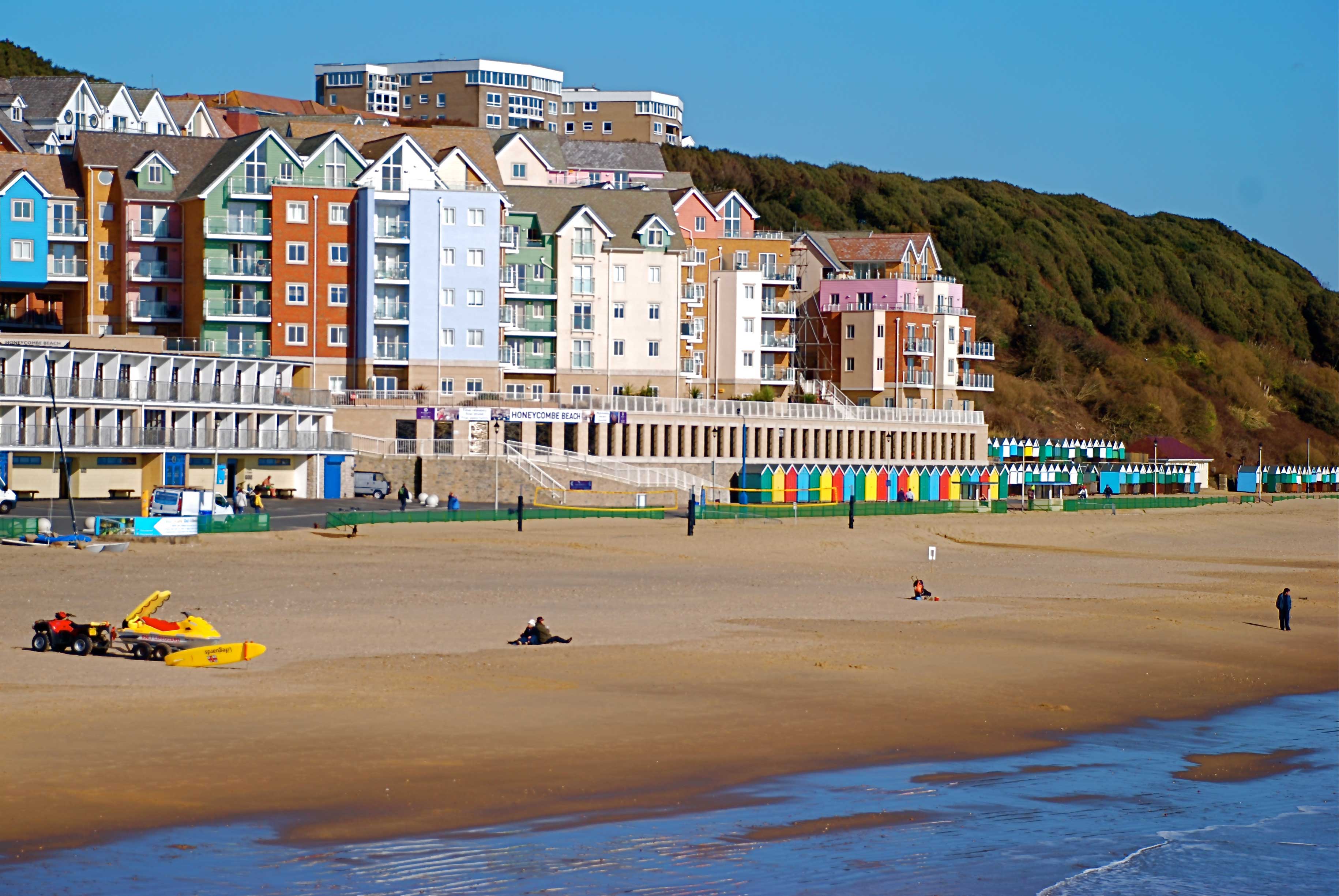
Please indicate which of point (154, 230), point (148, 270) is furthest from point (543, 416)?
point (154, 230)

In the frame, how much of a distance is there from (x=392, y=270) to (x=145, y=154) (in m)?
14.3

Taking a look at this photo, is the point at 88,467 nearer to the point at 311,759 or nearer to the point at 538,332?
the point at 538,332

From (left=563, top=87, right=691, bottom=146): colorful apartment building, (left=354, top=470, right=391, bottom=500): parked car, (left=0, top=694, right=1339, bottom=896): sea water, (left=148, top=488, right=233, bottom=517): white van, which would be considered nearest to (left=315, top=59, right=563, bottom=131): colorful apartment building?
(left=563, top=87, right=691, bottom=146): colorful apartment building

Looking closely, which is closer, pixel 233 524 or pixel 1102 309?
pixel 233 524

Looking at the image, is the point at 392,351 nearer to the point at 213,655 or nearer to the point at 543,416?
the point at 543,416

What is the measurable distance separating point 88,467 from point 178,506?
479 inches

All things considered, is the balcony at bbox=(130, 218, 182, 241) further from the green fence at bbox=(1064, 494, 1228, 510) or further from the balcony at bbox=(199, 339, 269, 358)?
the green fence at bbox=(1064, 494, 1228, 510)

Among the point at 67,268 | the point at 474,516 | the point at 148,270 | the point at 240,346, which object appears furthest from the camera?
the point at 67,268

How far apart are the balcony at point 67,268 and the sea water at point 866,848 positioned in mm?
68964

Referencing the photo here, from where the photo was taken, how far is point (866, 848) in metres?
16.9

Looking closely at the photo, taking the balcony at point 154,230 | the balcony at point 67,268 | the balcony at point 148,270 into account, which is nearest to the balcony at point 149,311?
the balcony at point 148,270

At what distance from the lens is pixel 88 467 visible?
57844 millimetres

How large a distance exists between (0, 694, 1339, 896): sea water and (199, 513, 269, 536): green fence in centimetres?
2923

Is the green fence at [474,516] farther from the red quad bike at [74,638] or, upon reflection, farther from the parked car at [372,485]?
the red quad bike at [74,638]
